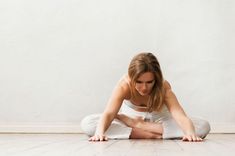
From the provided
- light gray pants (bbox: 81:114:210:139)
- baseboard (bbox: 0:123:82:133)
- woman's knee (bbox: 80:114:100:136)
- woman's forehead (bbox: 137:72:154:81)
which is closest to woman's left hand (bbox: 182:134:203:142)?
light gray pants (bbox: 81:114:210:139)

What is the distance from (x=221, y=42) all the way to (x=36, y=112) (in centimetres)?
161

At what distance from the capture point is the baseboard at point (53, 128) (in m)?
4.10

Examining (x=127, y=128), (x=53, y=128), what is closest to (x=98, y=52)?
(x=53, y=128)

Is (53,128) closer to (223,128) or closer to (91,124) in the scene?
(91,124)

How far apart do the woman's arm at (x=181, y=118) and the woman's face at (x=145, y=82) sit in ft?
0.67

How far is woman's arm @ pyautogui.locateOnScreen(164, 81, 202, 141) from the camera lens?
2.79 m

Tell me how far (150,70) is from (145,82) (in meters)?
0.07

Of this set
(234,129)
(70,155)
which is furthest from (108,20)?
(70,155)

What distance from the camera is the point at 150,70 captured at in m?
2.77

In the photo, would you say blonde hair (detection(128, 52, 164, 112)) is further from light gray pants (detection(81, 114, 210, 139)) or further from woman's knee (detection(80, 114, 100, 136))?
woman's knee (detection(80, 114, 100, 136))

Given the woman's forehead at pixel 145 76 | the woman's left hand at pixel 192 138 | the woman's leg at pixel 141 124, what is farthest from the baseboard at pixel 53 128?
the woman's forehead at pixel 145 76

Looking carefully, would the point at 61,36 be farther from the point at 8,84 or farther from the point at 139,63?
the point at 139,63

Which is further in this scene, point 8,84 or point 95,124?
point 8,84

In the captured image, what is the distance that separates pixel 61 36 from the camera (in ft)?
13.8
